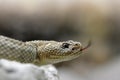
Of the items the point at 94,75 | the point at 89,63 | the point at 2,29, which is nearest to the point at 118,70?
the point at 94,75

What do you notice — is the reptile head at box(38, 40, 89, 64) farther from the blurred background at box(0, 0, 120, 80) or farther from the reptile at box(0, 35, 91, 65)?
the blurred background at box(0, 0, 120, 80)

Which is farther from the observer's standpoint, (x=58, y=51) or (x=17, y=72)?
(x=58, y=51)

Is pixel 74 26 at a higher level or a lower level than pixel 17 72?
higher

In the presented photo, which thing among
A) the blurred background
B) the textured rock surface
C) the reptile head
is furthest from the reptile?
the blurred background

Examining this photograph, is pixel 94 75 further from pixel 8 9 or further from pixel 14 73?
pixel 14 73

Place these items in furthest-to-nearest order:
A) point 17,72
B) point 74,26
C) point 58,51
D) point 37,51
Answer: point 74,26, point 58,51, point 37,51, point 17,72

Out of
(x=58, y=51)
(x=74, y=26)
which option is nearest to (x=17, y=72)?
(x=58, y=51)

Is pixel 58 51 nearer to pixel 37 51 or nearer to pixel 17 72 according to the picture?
pixel 37 51
